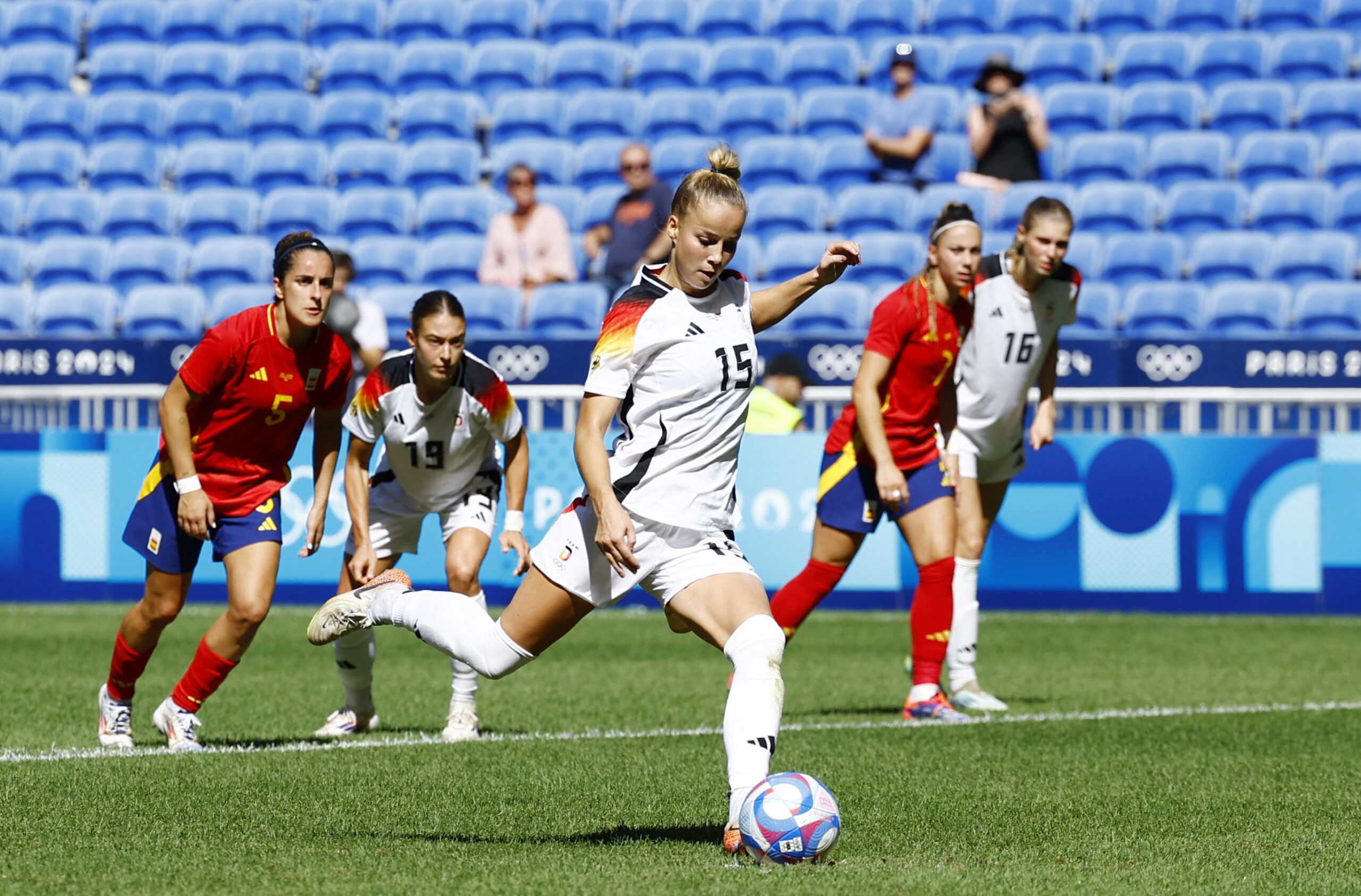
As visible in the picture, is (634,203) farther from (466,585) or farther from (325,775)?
(325,775)

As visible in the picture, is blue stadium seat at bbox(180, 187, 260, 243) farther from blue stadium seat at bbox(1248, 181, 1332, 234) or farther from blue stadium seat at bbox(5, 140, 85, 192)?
blue stadium seat at bbox(1248, 181, 1332, 234)

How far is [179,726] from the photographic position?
746 centimetres

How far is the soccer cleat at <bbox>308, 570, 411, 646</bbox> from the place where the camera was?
597cm

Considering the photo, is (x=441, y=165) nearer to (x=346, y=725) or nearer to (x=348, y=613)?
(x=346, y=725)

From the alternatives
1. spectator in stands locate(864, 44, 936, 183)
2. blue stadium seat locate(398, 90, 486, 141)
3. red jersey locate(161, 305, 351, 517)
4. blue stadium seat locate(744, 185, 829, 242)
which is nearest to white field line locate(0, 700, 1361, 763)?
red jersey locate(161, 305, 351, 517)

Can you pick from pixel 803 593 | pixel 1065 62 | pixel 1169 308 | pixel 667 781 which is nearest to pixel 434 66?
pixel 1065 62

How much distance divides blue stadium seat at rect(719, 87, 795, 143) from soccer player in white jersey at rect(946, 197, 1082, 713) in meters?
10.9

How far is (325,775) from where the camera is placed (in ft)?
21.9

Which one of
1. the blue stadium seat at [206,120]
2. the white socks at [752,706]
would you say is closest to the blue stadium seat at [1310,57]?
the blue stadium seat at [206,120]

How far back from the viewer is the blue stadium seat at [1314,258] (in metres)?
17.2

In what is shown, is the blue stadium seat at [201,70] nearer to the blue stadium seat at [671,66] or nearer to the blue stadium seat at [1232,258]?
the blue stadium seat at [671,66]

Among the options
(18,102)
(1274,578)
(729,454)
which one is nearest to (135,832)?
(729,454)

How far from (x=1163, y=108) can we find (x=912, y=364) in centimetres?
1184

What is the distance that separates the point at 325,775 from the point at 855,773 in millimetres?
1855
